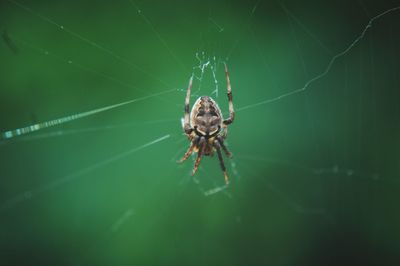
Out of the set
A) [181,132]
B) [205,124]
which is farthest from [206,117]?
[181,132]

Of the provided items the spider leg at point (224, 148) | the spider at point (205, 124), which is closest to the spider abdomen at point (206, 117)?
the spider at point (205, 124)

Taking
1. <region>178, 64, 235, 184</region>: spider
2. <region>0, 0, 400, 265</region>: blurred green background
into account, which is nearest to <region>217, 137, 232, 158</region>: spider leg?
<region>178, 64, 235, 184</region>: spider

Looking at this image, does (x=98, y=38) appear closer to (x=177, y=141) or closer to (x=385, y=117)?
(x=177, y=141)

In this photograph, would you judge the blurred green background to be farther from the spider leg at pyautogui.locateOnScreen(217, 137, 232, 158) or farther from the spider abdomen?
the spider abdomen

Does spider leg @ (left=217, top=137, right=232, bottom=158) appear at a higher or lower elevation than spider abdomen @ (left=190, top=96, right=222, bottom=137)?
lower

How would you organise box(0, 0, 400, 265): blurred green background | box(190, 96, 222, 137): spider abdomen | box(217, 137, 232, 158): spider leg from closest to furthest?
box(190, 96, 222, 137): spider abdomen
box(217, 137, 232, 158): spider leg
box(0, 0, 400, 265): blurred green background

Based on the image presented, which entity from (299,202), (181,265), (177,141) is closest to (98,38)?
(177,141)
